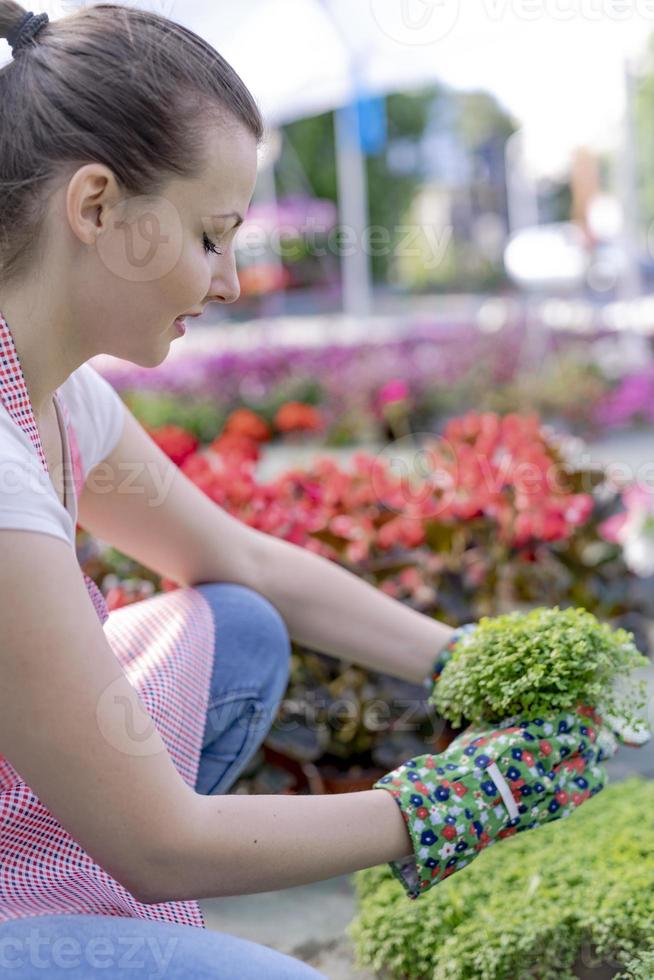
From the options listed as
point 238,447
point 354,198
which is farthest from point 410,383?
point 238,447

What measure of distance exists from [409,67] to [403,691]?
7.34 metres

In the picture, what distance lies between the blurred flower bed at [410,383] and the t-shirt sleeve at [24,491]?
5587 mm

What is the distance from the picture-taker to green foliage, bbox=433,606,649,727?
4.42ft

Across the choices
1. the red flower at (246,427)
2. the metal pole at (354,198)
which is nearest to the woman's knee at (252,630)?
the red flower at (246,427)

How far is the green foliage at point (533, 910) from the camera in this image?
61.6 inches

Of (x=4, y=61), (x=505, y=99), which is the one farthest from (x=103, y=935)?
(x=505, y=99)

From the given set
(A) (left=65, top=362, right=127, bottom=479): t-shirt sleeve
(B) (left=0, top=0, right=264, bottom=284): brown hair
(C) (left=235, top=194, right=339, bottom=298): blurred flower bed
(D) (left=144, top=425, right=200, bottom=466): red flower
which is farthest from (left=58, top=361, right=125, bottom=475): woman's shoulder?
(C) (left=235, top=194, right=339, bottom=298): blurred flower bed

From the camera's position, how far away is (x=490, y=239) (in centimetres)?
2428

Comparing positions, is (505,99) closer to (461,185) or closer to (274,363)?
(274,363)

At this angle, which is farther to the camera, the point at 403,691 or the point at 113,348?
the point at 403,691

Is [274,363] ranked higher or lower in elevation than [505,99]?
lower

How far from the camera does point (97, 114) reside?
1.15 metres

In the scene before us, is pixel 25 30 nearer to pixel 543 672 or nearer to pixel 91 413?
pixel 91 413

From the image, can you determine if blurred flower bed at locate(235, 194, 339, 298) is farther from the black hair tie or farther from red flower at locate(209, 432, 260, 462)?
the black hair tie
